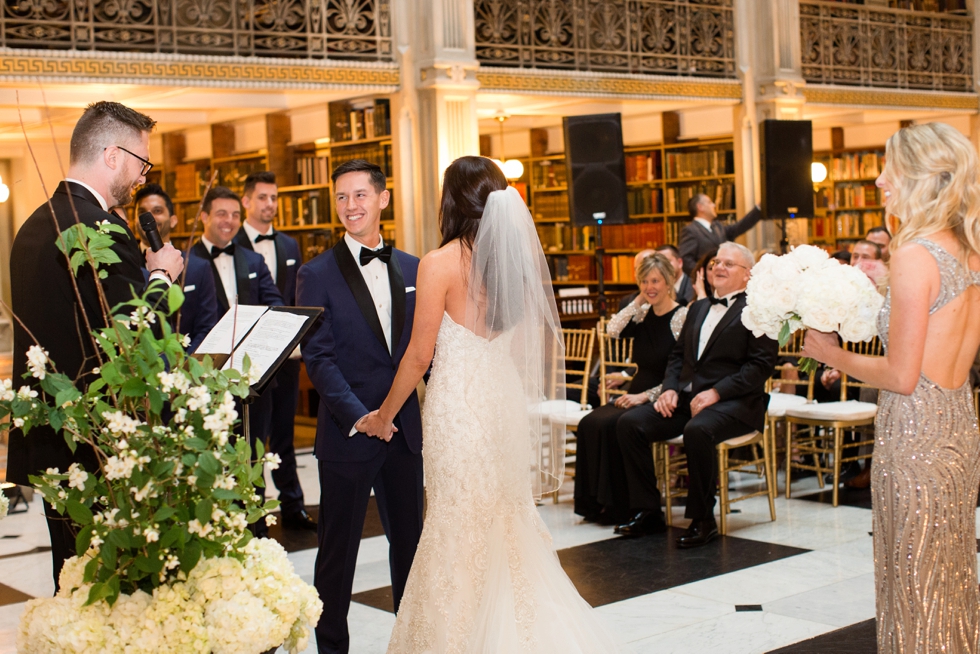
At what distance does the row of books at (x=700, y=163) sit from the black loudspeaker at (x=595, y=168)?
2.85 meters

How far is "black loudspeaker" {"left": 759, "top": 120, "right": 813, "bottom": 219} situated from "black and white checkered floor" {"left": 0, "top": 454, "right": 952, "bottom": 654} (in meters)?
4.49

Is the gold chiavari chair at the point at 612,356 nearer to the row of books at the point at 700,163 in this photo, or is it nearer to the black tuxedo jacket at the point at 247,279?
the black tuxedo jacket at the point at 247,279

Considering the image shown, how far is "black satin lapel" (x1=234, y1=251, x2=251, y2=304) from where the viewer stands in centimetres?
554

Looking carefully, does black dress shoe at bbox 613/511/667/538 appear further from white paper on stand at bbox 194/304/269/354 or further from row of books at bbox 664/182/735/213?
row of books at bbox 664/182/735/213

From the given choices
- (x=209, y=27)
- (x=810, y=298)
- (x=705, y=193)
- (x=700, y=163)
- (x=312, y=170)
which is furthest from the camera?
(x=705, y=193)

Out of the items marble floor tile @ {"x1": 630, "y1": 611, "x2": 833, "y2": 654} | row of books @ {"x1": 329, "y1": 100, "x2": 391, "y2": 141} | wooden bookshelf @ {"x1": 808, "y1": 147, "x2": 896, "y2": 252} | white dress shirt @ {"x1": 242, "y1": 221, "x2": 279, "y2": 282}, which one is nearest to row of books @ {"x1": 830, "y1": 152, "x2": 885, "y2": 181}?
wooden bookshelf @ {"x1": 808, "y1": 147, "x2": 896, "y2": 252}

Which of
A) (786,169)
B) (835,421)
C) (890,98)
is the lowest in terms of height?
(835,421)

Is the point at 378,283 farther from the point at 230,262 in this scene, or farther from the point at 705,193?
the point at 705,193

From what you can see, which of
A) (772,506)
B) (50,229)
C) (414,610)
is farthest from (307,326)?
(772,506)

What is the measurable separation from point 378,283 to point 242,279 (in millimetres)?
2040

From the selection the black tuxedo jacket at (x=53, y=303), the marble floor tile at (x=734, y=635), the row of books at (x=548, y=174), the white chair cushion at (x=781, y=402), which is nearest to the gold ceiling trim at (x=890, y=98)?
the row of books at (x=548, y=174)

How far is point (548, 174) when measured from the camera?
13055 millimetres

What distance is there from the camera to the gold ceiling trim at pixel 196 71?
24.3 feet

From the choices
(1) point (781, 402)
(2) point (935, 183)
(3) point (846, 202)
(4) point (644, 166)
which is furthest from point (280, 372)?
(3) point (846, 202)
